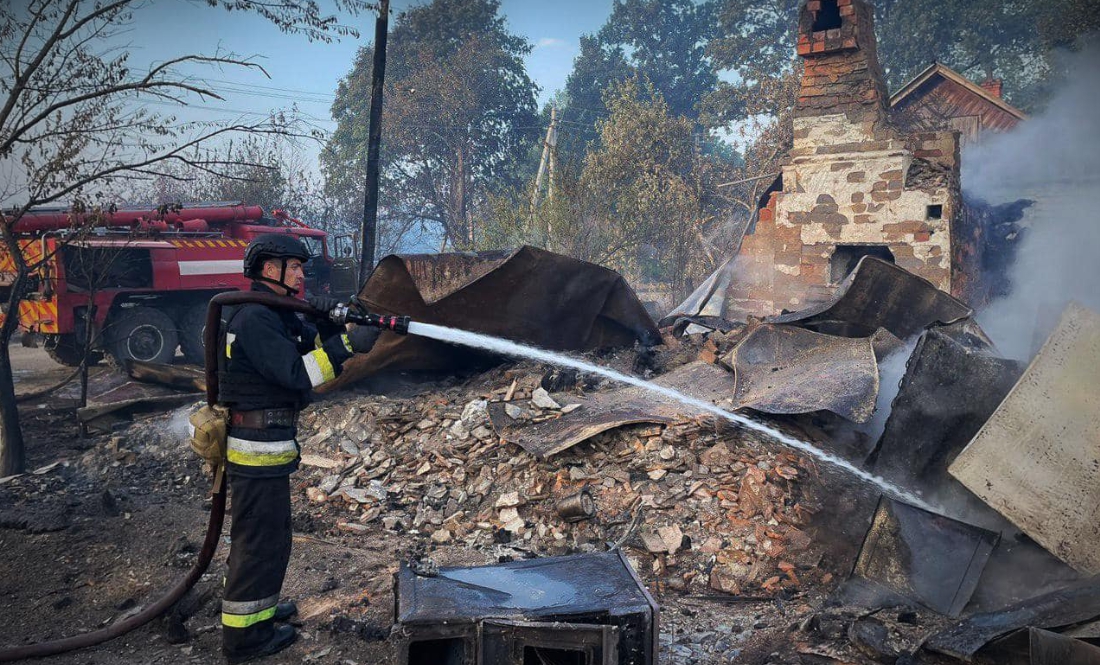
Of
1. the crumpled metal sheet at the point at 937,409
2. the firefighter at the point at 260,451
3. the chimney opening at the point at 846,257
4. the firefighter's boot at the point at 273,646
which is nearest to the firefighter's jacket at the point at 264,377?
the firefighter at the point at 260,451

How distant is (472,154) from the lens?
27.7m

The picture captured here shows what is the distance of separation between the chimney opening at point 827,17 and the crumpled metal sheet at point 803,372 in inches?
219

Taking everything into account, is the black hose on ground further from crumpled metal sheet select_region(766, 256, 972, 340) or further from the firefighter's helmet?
crumpled metal sheet select_region(766, 256, 972, 340)

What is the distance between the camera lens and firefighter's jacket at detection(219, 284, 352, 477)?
3.29m

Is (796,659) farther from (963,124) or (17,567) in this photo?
(963,124)

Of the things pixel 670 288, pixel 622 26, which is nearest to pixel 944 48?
pixel 622 26

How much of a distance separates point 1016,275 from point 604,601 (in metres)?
11.1

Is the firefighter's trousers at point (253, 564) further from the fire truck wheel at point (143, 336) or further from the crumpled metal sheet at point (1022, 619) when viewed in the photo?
the fire truck wheel at point (143, 336)

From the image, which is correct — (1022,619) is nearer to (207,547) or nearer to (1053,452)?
(1053,452)

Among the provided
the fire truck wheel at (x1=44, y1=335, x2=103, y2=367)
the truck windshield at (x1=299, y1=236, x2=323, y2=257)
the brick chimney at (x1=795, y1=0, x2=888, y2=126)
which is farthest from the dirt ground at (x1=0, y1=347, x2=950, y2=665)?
the truck windshield at (x1=299, y1=236, x2=323, y2=257)

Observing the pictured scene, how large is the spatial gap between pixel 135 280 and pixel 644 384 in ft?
28.1

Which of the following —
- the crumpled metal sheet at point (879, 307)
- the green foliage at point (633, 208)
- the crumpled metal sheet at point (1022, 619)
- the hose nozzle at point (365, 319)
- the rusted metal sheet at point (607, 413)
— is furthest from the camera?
the green foliage at point (633, 208)

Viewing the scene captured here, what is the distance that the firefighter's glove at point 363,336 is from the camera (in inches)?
146

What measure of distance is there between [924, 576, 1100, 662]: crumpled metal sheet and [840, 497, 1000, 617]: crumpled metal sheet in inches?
15.0
